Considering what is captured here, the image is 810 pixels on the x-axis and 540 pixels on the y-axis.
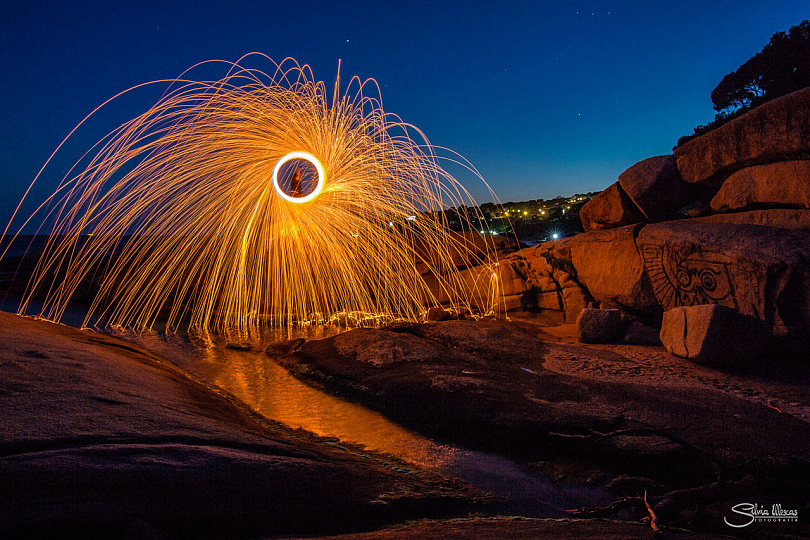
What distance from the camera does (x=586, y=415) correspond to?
382cm

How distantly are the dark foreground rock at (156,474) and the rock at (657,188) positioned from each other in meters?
8.17

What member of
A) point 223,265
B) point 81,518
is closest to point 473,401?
point 81,518

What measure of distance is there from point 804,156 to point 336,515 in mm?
8334

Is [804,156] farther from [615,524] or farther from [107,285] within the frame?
[107,285]

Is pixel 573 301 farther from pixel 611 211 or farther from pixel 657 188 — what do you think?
pixel 657 188

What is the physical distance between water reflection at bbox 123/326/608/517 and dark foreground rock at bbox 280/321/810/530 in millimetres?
218

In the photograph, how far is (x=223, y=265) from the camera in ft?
46.3

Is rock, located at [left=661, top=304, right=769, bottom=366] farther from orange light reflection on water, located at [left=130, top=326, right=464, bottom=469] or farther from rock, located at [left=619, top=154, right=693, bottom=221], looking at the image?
rock, located at [left=619, top=154, right=693, bottom=221]

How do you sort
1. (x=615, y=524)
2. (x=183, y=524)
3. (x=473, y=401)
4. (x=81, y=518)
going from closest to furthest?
(x=81, y=518) < (x=183, y=524) < (x=615, y=524) < (x=473, y=401)

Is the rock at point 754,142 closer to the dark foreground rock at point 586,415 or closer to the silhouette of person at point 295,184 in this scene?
the dark foreground rock at point 586,415

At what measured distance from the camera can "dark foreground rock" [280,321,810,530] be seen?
A: 3.02 metres

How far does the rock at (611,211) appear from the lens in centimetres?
931

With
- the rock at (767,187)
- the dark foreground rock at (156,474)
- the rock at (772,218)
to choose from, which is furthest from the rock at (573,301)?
the dark foreground rock at (156,474)

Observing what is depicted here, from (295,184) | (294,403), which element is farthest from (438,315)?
(294,403)
